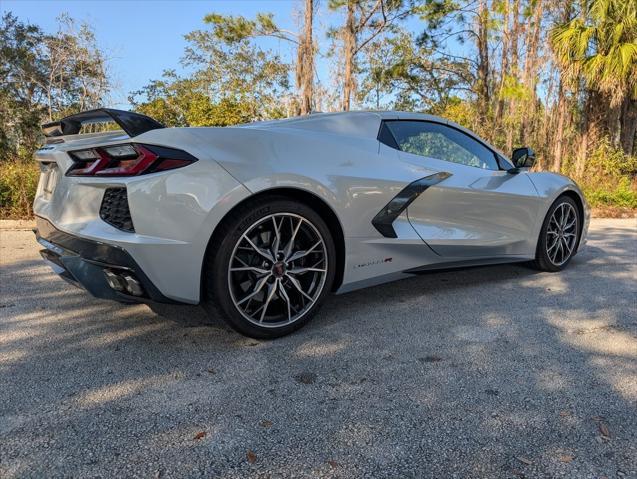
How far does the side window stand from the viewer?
11.0 ft

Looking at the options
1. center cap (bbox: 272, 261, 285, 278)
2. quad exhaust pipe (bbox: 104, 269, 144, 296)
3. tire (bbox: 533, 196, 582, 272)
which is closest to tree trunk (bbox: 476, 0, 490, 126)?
tire (bbox: 533, 196, 582, 272)

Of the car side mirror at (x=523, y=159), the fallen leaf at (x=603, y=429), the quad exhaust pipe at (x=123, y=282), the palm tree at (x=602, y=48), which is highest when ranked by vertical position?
the palm tree at (x=602, y=48)

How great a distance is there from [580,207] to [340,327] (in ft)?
9.91

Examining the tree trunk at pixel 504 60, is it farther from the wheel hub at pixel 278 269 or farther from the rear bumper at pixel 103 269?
the rear bumper at pixel 103 269

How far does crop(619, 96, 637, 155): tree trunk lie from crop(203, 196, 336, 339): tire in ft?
47.2

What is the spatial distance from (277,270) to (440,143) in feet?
5.74

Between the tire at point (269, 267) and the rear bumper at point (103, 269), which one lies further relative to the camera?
the tire at point (269, 267)

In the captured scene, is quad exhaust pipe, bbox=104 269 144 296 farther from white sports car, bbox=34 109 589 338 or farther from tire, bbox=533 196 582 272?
tire, bbox=533 196 582 272

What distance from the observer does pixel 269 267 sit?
8.77 feet

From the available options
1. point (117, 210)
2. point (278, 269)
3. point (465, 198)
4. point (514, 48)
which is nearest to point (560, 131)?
point (514, 48)

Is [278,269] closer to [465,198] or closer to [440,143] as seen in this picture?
[465,198]

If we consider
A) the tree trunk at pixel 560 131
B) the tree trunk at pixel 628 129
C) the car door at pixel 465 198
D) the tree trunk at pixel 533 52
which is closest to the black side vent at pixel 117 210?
the car door at pixel 465 198

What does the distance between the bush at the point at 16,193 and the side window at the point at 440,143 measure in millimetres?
5845

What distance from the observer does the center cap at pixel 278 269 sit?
268 centimetres
